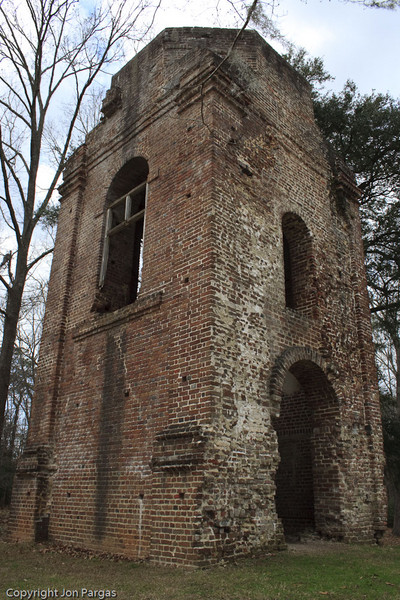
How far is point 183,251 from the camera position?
7609mm

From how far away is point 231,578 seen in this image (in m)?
5.00

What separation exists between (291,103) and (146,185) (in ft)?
13.6

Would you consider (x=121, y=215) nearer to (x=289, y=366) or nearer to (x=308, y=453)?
(x=289, y=366)

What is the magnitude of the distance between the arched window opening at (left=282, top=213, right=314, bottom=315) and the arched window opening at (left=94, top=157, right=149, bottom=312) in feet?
10.3

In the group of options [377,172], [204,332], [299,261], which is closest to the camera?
[204,332]

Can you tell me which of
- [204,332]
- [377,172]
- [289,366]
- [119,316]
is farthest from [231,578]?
[377,172]

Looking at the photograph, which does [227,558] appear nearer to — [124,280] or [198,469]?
[198,469]

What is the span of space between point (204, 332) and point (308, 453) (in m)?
4.46

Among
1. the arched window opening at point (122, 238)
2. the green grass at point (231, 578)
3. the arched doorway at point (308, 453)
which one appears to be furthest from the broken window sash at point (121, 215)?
the green grass at point (231, 578)

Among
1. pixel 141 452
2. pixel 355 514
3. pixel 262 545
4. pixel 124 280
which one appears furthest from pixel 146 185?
pixel 355 514

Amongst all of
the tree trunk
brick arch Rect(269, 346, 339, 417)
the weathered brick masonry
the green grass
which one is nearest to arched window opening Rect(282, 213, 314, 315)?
the weathered brick masonry

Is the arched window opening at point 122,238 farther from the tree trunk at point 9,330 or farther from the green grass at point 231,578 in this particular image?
the green grass at point 231,578

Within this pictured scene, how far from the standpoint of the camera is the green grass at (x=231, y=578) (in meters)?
4.52

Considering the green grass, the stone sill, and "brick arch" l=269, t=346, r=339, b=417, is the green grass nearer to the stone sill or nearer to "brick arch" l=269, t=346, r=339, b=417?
"brick arch" l=269, t=346, r=339, b=417
